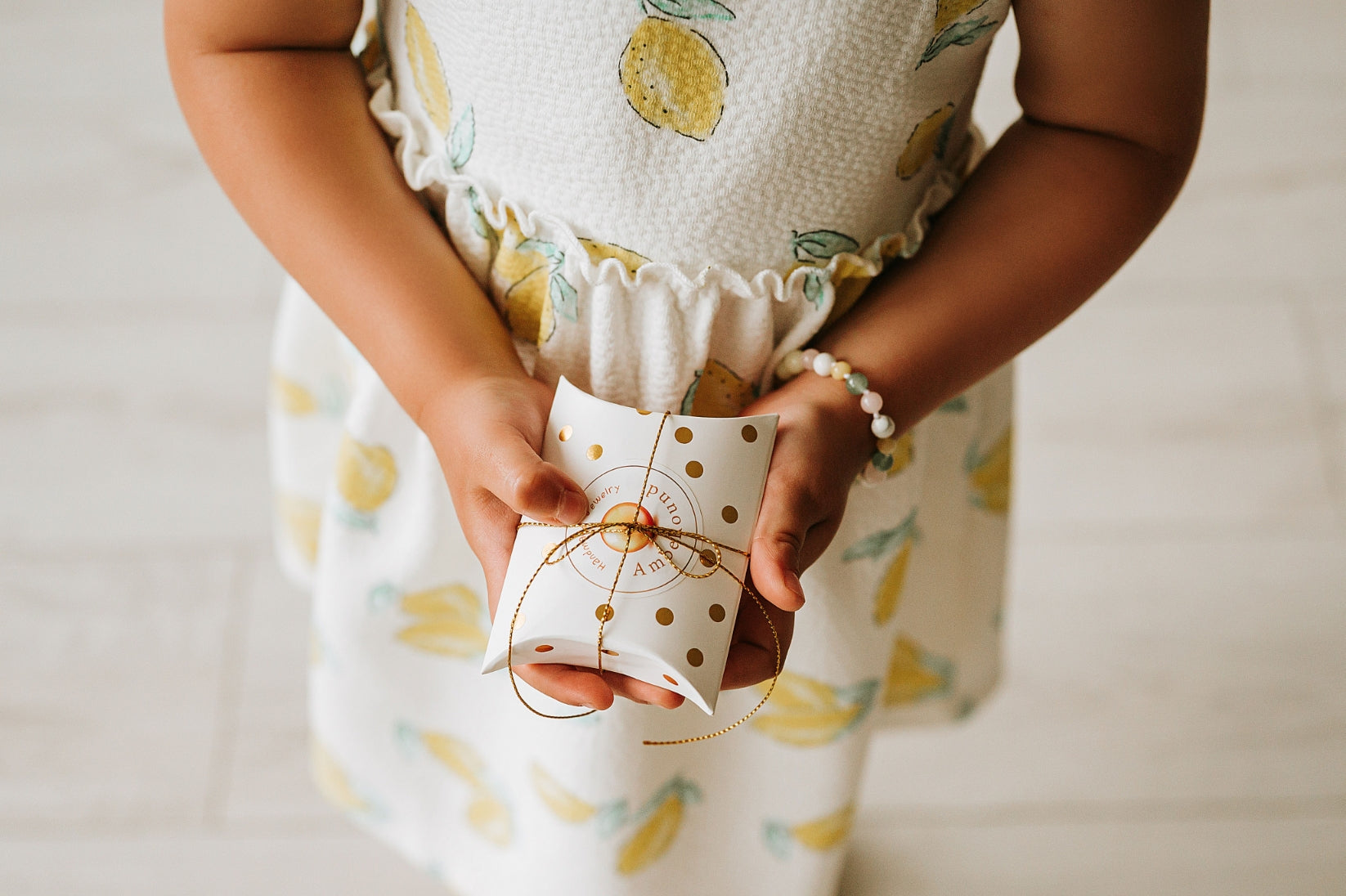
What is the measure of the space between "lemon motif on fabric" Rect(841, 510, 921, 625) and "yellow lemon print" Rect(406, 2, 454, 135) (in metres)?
0.28

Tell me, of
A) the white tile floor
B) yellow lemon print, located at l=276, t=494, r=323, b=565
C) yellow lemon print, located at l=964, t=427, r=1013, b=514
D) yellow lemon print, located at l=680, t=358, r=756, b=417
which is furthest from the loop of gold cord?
the white tile floor

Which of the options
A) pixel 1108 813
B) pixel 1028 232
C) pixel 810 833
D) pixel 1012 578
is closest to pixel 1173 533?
pixel 1012 578

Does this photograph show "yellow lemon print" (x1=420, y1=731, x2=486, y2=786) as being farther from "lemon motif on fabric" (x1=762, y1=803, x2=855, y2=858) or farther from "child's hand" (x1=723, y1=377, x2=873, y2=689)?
"child's hand" (x1=723, y1=377, x2=873, y2=689)

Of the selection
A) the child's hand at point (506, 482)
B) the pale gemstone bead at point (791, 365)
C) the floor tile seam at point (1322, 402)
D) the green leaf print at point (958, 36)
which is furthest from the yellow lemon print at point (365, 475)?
the floor tile seam at point (1322, 402)

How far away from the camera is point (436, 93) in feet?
1.57

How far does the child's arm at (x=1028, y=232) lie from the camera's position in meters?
0.43

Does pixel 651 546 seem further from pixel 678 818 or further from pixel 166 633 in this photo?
pixel 166 633

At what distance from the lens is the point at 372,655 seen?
2.06ft

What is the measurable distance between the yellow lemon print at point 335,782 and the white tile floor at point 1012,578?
176 mm

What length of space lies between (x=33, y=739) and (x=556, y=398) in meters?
0.77

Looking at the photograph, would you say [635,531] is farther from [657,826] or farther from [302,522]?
[302,522]

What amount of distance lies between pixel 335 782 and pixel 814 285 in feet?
1.65

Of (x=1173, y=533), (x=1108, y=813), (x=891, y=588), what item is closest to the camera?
(x=891, y=588)

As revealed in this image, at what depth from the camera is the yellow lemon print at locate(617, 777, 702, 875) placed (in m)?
0.61
